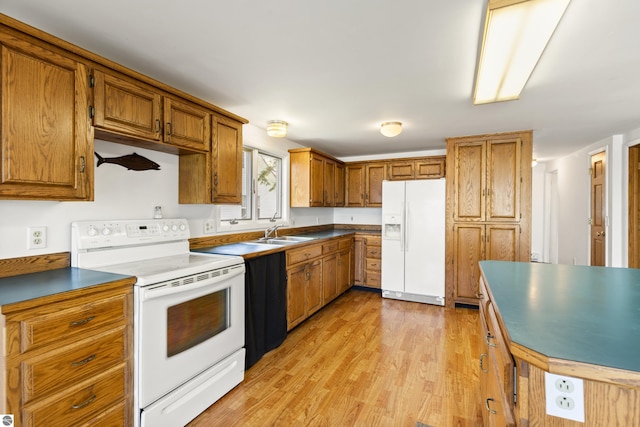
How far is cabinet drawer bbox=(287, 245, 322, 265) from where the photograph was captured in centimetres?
306

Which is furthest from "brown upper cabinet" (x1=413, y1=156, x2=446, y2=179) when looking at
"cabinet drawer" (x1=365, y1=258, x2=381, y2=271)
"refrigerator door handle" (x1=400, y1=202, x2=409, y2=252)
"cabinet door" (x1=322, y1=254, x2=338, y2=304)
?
"cabinet door" (x1=322, y1=254, x2=338, y2=304)

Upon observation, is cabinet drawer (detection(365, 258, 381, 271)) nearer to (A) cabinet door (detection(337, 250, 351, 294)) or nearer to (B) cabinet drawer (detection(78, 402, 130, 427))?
(A) cabinet door (detection(337, 250, 351, 294))

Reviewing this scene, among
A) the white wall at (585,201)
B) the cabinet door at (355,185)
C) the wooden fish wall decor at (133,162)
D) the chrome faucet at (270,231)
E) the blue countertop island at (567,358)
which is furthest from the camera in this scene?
the cabinet door at (355,185)

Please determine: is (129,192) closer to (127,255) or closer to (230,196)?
(127,255)

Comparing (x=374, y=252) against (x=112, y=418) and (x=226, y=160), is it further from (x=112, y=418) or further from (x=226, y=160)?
(x=112, y=418)

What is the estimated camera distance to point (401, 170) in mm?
4855

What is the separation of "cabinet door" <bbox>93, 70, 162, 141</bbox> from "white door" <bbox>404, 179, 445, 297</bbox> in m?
3.18

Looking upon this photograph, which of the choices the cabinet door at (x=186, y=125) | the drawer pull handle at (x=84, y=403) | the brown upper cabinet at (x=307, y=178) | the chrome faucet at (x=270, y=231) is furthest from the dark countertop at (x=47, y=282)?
the brown upper cabinet at (x=307, y=178)

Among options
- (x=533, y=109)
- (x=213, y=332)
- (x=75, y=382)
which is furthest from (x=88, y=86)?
(x=533, y=109)

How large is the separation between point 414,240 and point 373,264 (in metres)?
0.77

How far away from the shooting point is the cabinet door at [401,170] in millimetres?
4795

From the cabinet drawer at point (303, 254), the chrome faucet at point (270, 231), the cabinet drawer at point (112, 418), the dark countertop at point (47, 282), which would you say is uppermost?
the chrome faucet at point (270, 231)

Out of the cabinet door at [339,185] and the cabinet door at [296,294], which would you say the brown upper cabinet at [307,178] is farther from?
the cabinet door at [296,294]

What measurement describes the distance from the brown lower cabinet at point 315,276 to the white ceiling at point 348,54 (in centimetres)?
148
